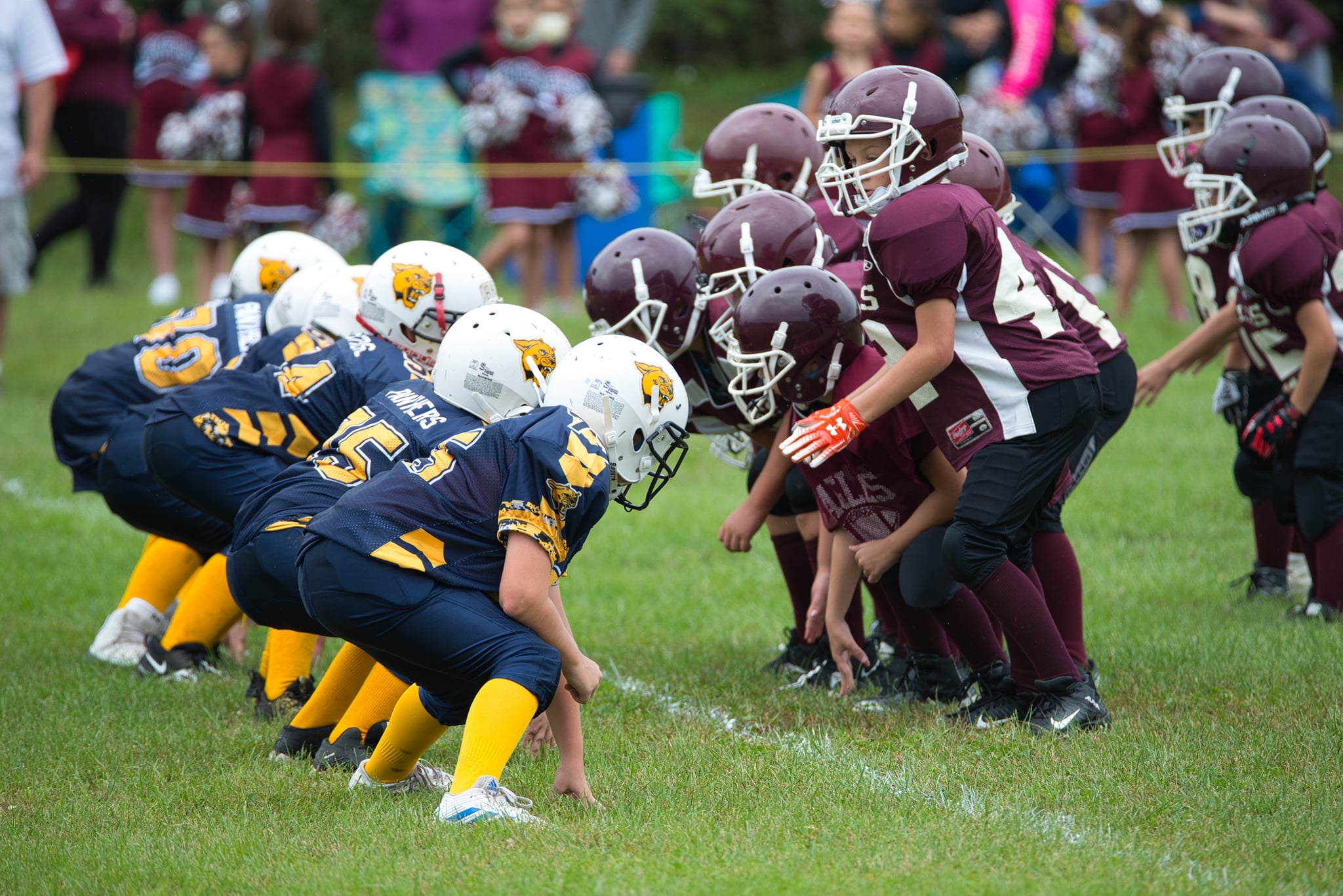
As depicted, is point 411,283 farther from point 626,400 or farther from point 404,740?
point 404,740

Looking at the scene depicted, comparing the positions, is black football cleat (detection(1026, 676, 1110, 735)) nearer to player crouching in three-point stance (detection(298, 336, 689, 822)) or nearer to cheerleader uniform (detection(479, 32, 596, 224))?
player crouching in three-point stance (detection(298, 336, 689, 822))

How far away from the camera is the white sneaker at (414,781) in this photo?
160 inches

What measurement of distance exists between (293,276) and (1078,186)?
8.39m

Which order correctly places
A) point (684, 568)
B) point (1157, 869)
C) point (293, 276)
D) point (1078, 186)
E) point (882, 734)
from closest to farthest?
point (1157, 869), point (882, 734), point (293, 276), point (684, 568), point (1078, 186)

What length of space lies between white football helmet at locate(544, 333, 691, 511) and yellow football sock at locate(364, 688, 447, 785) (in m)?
0.77

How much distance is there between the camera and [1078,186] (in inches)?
481

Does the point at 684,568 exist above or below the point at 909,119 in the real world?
below

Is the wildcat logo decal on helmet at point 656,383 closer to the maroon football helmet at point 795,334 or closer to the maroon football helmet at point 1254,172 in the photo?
the maroon football helmet at point 795,334

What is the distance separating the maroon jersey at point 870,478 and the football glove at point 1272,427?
170cm

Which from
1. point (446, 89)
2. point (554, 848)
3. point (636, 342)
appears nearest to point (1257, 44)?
point (446, 89)

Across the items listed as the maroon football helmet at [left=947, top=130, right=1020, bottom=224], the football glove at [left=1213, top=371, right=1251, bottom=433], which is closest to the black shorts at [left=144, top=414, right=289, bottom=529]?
the maroon football helmet at [left=947, top=130, right=1020, bottom=224]

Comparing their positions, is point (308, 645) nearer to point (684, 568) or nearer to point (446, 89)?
point (684, 568)

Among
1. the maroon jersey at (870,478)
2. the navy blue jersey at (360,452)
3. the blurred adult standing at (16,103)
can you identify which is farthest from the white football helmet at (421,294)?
the blurred adult standing at (16,103)

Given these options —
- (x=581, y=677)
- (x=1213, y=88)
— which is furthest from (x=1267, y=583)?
(x=581, y=677)
